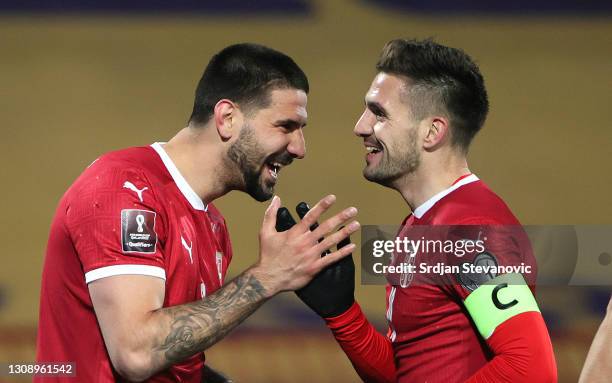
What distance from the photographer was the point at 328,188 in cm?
664

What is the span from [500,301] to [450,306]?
0.21 m

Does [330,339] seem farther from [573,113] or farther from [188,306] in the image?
[188,306]

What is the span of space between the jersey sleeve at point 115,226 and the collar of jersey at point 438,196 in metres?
0.84

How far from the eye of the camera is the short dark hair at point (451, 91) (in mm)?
2930

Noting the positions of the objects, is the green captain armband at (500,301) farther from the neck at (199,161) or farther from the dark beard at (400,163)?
the neck at (199,161)

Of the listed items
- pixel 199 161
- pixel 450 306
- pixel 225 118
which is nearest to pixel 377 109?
pixel 225 118

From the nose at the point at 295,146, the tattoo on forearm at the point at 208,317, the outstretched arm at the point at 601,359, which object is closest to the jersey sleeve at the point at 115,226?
the tattoo on forearm at the point at 208,317

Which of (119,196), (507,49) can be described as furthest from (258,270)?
(507,49)

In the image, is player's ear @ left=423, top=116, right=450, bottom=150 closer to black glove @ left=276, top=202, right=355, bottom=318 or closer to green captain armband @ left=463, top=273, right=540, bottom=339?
black glove @ left=276, top=202, right=355, bottom=318

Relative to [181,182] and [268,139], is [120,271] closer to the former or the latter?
[181,182]

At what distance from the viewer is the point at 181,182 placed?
112 inches

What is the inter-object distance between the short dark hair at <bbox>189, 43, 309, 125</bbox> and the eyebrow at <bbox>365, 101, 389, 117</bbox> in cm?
25

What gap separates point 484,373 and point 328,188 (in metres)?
4.22

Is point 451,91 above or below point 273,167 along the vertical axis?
above
